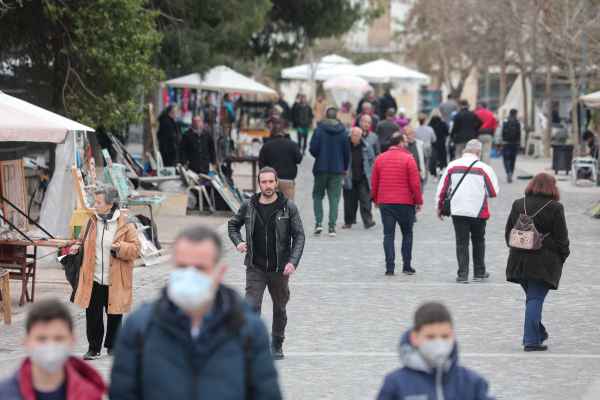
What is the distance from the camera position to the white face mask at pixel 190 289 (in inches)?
103

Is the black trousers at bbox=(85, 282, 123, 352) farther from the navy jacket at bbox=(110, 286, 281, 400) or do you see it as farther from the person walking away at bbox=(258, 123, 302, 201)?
the person walking away at bbox=(258, 123, 302, 201)

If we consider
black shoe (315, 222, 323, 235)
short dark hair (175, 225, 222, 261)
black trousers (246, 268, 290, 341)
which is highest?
short dark hair (175, 225, 222, 261)

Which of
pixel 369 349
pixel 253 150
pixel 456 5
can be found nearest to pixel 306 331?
pixel 369 349

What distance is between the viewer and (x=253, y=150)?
1881 cm

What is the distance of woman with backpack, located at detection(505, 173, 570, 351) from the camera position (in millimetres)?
6871

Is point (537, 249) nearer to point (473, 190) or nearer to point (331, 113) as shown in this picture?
point (473, 190)

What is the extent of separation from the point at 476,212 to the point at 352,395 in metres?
4.42

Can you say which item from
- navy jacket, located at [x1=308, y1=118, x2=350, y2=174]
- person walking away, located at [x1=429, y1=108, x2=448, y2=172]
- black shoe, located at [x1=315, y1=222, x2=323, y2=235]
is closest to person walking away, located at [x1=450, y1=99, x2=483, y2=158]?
person walking away, located at [x1=429, y1=108, x2=448, y2=172]

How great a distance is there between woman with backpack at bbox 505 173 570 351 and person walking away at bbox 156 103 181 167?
38.0 feet

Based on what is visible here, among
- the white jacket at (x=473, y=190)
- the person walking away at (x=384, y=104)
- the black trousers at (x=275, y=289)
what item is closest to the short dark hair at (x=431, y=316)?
the black trousers at (x=275, y=289)

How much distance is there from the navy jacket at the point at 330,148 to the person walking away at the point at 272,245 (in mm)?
6604

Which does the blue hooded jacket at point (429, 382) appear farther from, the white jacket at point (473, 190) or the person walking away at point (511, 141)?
the person walking away at point (511, 141)

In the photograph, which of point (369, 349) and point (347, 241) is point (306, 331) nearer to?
point (369, 349)

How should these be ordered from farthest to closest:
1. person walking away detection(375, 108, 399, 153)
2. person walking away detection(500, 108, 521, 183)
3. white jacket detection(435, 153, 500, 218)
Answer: person walking away detection(500, 108, 521, 183)
person walking away detection(375, 108, 399, 153)
white jacket detection(435, 153, 500, 218)
